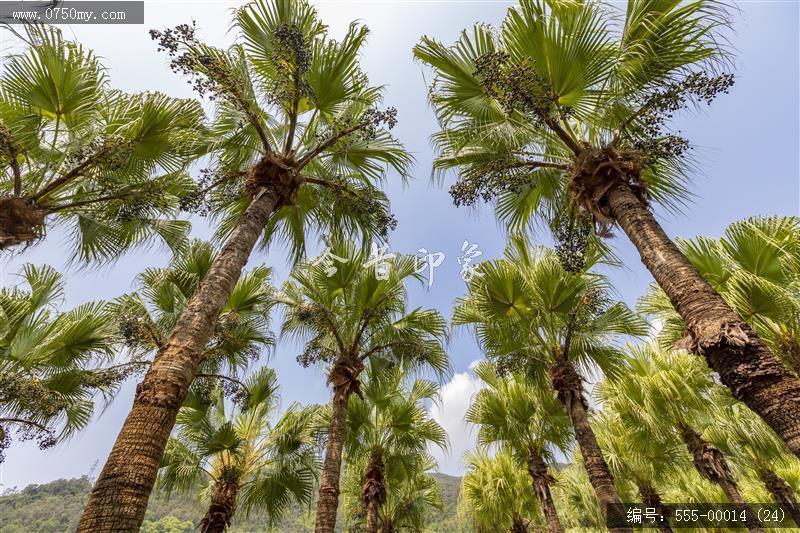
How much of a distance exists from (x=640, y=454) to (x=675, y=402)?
2.88m

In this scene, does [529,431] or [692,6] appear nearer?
[692,6]

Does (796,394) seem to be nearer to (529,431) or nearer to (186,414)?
(529,431)

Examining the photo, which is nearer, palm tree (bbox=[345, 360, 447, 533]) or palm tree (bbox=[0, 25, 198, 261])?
palm tree (bbox=[0, 25, 198, 261])

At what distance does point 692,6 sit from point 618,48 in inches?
31.7

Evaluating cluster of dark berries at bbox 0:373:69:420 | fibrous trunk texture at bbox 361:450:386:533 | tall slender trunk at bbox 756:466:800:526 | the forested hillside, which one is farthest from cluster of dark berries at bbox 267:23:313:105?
the forested hillside

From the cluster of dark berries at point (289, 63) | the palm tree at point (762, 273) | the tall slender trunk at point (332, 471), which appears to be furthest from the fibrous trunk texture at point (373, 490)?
the cluster of dark berries at point (289, 63)

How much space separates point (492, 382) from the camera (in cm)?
1151

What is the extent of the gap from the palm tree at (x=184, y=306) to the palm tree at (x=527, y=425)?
6.36 metres

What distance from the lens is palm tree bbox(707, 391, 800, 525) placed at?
9875mm

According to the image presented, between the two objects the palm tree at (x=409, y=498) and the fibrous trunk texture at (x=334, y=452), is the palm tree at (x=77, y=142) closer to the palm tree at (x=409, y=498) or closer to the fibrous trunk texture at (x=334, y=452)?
the fibrous trunk texture at (x=334, y=452)

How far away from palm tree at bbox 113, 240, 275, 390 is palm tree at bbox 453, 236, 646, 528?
491 cm

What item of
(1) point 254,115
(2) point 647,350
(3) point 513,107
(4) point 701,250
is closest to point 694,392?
(2) point 647,350

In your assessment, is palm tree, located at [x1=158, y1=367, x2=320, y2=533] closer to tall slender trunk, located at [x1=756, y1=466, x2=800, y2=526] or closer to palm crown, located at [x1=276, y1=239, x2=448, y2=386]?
palm crown, located at [x1=276, y1=239, x2=448, y2=386]

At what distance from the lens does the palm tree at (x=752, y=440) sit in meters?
9.88
